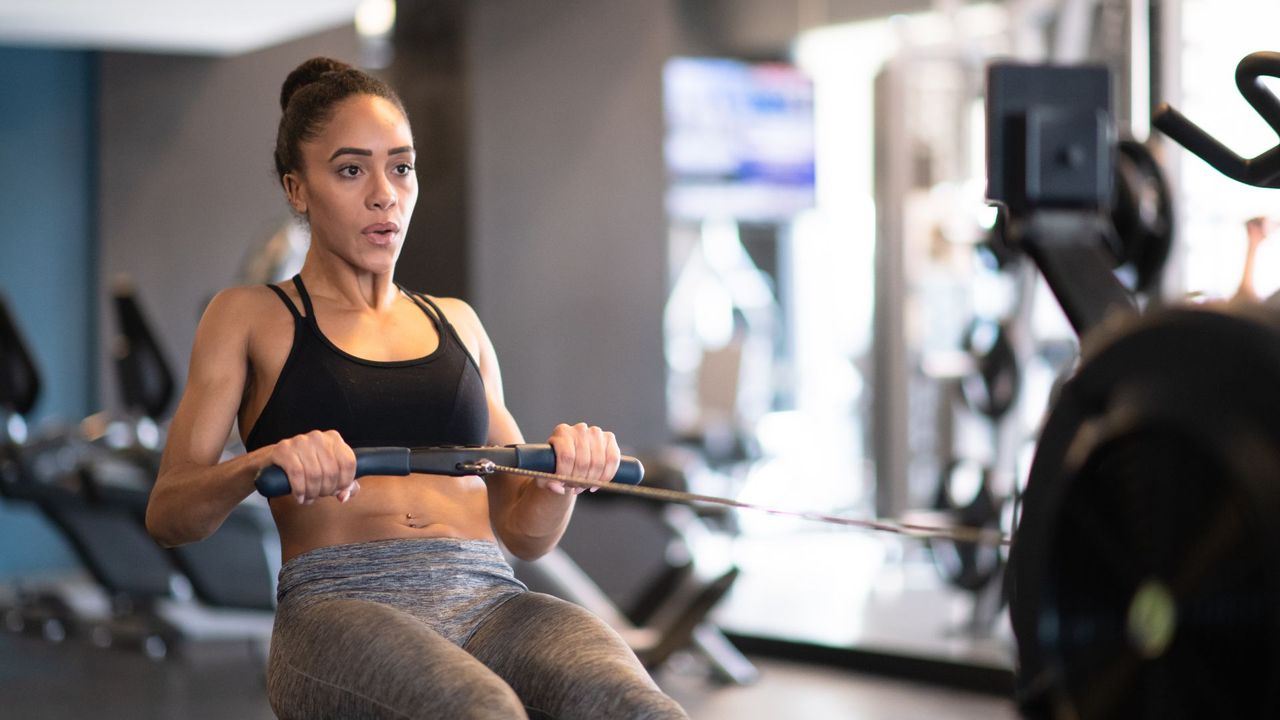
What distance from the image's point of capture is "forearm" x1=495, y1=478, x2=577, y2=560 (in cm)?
181

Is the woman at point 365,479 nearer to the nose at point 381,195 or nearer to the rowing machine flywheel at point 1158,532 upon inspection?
the nose at point 381,195

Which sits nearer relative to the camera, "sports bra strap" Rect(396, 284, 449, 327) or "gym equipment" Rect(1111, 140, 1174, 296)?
"sports bra strap" Rect(396, 284, 449, 327)

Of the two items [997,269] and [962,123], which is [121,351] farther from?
[962,123]

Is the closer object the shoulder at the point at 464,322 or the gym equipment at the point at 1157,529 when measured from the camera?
the gym equipment at the point at 1157,529

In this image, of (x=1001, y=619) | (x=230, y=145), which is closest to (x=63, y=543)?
(x=230, y=145)

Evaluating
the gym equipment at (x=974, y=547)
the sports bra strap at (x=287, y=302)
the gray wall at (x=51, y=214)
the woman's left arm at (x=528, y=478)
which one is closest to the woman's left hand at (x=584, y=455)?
the woman's left arm at (x=528, y=478)

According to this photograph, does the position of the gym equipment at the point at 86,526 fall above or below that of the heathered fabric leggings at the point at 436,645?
below

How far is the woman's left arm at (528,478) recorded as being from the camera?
1638 mm

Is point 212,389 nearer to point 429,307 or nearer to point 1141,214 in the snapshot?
point 429,307

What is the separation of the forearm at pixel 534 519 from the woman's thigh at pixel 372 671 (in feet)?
1.01

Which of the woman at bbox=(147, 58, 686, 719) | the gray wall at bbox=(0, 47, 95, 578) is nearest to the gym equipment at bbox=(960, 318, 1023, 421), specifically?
the woman at bbox=(147, 58, 686, 719)

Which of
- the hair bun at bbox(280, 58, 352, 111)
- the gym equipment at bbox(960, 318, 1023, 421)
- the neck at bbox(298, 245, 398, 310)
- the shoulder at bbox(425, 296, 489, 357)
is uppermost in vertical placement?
the hair bun at bbox(280, 58, 352, 111)

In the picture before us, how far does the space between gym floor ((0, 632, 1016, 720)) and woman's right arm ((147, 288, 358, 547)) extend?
2.40 m

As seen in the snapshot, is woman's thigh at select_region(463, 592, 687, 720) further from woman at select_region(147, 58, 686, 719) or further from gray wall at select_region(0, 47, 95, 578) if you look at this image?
gray wall at select_region(0, 47, 95, 578)
